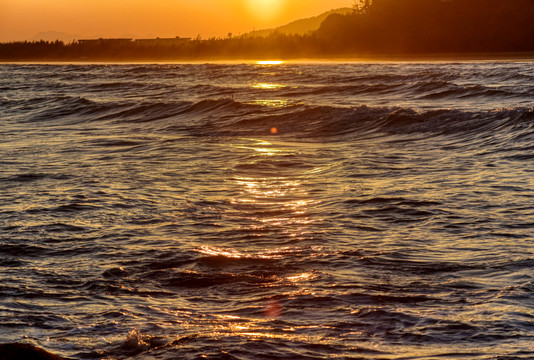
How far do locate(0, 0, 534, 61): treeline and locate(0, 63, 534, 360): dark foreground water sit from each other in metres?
54.6

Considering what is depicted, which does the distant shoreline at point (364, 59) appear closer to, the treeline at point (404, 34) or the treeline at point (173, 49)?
the treeline at point (173, 49)

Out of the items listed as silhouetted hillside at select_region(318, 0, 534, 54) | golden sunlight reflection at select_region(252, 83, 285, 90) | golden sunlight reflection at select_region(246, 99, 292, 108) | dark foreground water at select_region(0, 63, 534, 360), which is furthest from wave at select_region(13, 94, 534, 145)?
silhouetted hillside at select_region(318, 0, 534, 54)

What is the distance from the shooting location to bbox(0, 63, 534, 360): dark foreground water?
5.51m

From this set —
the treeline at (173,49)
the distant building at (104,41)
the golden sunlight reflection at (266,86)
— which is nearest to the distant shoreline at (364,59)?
the treeline at (173,49)

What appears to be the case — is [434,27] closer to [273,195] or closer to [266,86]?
[266,86]

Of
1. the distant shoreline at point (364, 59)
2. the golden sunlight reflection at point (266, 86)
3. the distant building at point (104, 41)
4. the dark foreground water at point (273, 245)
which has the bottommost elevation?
the dark foreground water at point (273, 245)

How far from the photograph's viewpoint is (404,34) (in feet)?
252

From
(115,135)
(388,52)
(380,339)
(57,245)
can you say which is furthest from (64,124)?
(388,52)

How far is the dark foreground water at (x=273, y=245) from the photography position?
5.51 m

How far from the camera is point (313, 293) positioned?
6.47m

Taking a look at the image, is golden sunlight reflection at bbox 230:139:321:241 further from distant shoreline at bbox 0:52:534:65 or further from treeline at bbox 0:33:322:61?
treeline at bbox 0:33:322:61

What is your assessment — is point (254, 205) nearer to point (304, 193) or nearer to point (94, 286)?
point (304, 193)

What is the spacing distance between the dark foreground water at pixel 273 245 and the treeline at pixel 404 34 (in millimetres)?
54555

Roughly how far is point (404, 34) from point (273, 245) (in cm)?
7152
